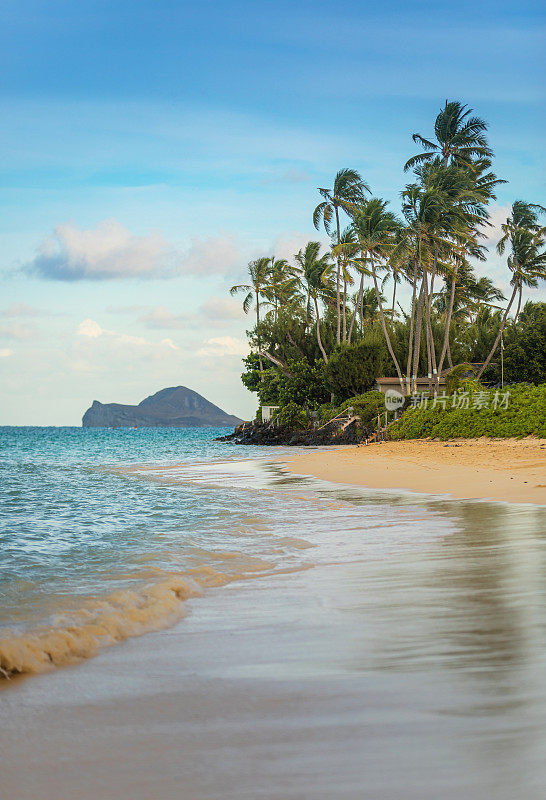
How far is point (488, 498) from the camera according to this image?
11672 millimetres

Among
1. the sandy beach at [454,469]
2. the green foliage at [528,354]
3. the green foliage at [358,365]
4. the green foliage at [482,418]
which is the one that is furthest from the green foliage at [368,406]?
the sandy beach at [454,469]

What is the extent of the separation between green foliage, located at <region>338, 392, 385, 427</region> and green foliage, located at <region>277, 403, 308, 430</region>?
697 centimetres

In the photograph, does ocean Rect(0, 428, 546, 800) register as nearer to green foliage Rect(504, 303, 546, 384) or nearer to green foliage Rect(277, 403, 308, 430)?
green foliage Rect(504, 303, 546, 384)

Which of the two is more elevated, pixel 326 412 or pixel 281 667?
pixel 326 412

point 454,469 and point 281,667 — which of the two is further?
point 454,469

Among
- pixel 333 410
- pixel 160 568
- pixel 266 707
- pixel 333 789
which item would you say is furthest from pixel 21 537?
pixel 333 410

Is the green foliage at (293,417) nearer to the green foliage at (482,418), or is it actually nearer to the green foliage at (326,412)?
the green foliage at (326,412)

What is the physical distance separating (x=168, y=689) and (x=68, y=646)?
3.65 feet

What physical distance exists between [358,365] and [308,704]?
156ft

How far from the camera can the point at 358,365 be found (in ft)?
164

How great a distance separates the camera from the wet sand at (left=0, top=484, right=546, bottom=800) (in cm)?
239

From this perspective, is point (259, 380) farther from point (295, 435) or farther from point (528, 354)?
point (528, 354)

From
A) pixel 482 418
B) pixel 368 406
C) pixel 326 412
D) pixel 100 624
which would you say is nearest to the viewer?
pixel 100 624

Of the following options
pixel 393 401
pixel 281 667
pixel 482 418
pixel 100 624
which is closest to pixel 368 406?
pixel 393 401
